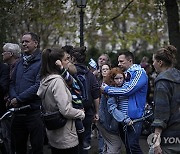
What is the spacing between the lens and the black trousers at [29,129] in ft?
22.7

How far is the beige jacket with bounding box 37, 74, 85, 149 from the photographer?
5.32m

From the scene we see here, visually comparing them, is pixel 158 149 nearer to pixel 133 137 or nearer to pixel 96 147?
pixel 133 137

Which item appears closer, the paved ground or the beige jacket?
the beige jacket

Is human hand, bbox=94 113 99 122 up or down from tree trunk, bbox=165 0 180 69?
down

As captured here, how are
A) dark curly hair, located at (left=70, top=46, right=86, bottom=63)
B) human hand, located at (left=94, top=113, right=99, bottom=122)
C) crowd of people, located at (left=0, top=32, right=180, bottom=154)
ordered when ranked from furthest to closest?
1. human hand, located at (left=94, top=113, right=99, bottom=122)
2. dark curly hair, located at (left=70, top=46, right=86, bottom=63)
3. crowd of people, located at (left=0, top=32, right=180, bottom=154)

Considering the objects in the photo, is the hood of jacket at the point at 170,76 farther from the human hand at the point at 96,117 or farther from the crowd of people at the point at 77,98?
the human hand at the point at 96,117

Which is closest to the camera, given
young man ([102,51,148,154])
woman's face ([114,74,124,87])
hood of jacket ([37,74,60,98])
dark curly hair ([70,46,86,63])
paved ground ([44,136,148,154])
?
hood of jacket ([37,74,60,98])

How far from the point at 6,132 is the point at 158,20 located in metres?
11.3

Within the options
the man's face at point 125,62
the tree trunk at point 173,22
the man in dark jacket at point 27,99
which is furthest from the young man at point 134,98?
the tree trunk at point 173,22

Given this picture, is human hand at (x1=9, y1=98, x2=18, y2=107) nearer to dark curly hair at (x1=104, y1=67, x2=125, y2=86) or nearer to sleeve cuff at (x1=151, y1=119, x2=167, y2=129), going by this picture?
dark curly hair at (x1=104, y1=67, x2=125, y2=86)

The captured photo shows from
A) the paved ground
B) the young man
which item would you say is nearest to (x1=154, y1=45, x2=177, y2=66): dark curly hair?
the young man

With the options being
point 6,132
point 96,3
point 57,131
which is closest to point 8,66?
point 6,132

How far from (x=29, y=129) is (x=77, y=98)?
1453 millimetres

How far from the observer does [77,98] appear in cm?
580
